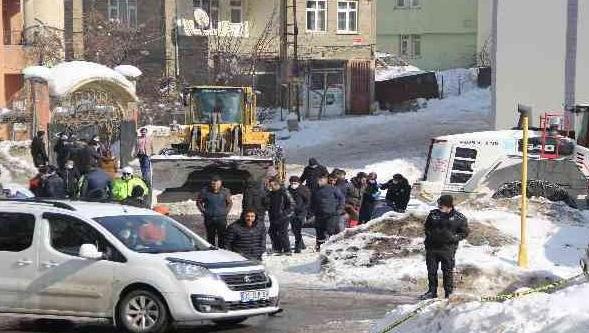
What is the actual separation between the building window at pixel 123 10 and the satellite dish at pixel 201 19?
9.44 feet

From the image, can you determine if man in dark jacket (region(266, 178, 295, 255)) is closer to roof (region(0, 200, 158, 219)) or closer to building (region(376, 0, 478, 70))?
roof (region(0, 200, 158, 219))

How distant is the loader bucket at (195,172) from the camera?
27.0m

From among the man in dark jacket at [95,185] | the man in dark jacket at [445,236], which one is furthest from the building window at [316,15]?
the man in dark jacket at [445,236]

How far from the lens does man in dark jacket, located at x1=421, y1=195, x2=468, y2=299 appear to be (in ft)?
48.2

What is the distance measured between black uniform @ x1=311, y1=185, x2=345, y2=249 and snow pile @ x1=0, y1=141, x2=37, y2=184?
14.5m

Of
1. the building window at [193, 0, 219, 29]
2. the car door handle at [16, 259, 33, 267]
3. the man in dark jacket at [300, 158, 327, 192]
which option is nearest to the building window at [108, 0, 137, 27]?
the building window at [193, 0, 219, 29]

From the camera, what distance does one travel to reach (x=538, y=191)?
2227 cm

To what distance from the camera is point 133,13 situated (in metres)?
51.5

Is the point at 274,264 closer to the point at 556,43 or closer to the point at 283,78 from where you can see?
the point at 556,43

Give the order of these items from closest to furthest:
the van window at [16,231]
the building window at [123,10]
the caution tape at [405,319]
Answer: the caution tape at [405,319] < the van window at [16,231] < the building window at [123,10]

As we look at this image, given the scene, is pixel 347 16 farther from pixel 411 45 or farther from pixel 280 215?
pixel 280 215

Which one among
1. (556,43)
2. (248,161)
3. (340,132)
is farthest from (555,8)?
(340,132)

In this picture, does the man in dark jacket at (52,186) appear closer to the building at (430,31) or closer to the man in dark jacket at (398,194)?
the man in dark jacket at (398,194)

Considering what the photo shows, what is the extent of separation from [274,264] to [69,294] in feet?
21.1
